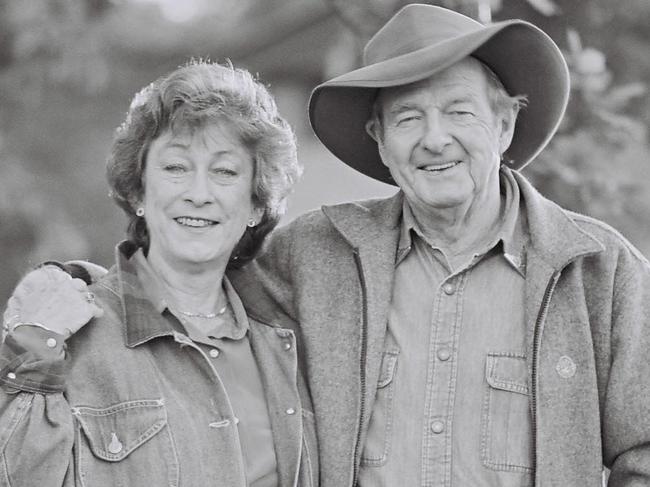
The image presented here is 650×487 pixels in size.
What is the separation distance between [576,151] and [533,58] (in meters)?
0.83

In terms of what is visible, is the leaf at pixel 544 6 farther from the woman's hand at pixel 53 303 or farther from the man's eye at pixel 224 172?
the woman's hand at pixel 53 303

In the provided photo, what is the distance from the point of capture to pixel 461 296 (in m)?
2.70

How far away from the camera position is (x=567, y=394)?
8.32ft

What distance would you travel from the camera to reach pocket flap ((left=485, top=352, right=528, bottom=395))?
2.59 meters

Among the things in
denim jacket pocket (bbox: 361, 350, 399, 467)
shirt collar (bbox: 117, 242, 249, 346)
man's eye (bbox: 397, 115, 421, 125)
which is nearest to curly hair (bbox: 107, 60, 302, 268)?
shirt collar (bbox: 117, 242, 249, 346)

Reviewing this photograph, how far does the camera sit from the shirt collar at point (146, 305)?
2.52 m

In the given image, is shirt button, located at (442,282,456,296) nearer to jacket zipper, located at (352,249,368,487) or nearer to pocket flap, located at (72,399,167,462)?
jacket zipper, located at (352,249,368,487)

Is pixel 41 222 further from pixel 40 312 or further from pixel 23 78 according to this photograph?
pixel 40 312

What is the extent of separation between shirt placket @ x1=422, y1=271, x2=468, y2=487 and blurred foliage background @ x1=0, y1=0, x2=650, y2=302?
1315 mm

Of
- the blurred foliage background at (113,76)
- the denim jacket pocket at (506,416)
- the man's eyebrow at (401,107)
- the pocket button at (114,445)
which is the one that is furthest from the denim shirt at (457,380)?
the blurred foliage background at (113,76)

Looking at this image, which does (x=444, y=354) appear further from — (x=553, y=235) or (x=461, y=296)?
(x=553, y=235)

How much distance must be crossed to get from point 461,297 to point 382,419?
37cm

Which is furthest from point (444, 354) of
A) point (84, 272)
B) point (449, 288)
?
point (84, 272)

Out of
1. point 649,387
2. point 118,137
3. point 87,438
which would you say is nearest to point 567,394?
point 649,387
